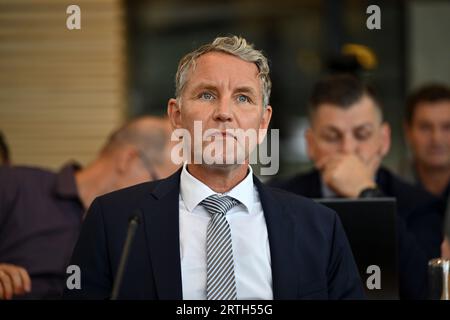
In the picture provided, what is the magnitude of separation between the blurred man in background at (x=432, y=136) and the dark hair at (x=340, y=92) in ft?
2.63

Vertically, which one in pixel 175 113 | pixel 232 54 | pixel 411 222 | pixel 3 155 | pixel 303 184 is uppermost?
pixel 232 54

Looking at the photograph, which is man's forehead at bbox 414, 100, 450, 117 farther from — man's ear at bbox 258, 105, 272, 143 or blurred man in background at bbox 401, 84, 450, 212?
man's ear at bbox 258, 105, 272, 143

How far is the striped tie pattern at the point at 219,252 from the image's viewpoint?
192 cm

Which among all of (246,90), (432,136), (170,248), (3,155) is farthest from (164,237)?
(432,136)

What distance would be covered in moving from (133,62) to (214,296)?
4371 millimetres

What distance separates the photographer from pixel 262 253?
1974mm

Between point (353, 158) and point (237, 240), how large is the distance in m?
1.39

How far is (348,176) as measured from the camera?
3.20 m

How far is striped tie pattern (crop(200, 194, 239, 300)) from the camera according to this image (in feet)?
6.28

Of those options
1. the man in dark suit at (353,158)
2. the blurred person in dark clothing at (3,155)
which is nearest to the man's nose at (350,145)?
the man in dark suit at (353,158)

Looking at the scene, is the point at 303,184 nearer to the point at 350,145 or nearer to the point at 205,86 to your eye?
the point at 350,145
